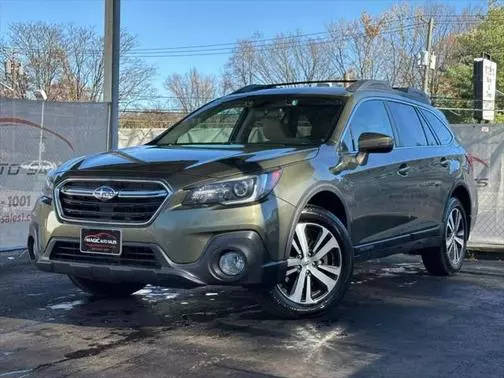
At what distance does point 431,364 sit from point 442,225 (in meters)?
3.18

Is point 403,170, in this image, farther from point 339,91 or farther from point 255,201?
point 255,201

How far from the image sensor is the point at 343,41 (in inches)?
1748

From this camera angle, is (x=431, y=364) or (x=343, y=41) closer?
(x=431, y=364)

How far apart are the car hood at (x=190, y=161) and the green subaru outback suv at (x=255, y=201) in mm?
14

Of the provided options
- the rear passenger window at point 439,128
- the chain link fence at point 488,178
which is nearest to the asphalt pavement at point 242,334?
the rear passenger window at point 439,128

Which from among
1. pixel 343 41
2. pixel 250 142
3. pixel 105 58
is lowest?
pixel 250 142

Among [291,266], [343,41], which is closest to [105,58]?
[291,266]

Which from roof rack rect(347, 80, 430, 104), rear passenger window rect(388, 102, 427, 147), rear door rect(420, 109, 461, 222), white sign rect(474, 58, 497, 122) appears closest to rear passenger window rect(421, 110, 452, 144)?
rear door rect(420, 109, 461, 222)

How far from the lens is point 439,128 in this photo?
7.70m

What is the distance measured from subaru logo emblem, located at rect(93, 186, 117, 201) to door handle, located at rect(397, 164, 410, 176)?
8.90 feet

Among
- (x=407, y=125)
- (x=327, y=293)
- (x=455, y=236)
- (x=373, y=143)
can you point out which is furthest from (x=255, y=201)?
(x=455, y=236)

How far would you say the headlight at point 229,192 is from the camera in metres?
4.71

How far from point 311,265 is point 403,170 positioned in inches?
65.3

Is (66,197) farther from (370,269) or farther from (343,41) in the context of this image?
(343,41)
